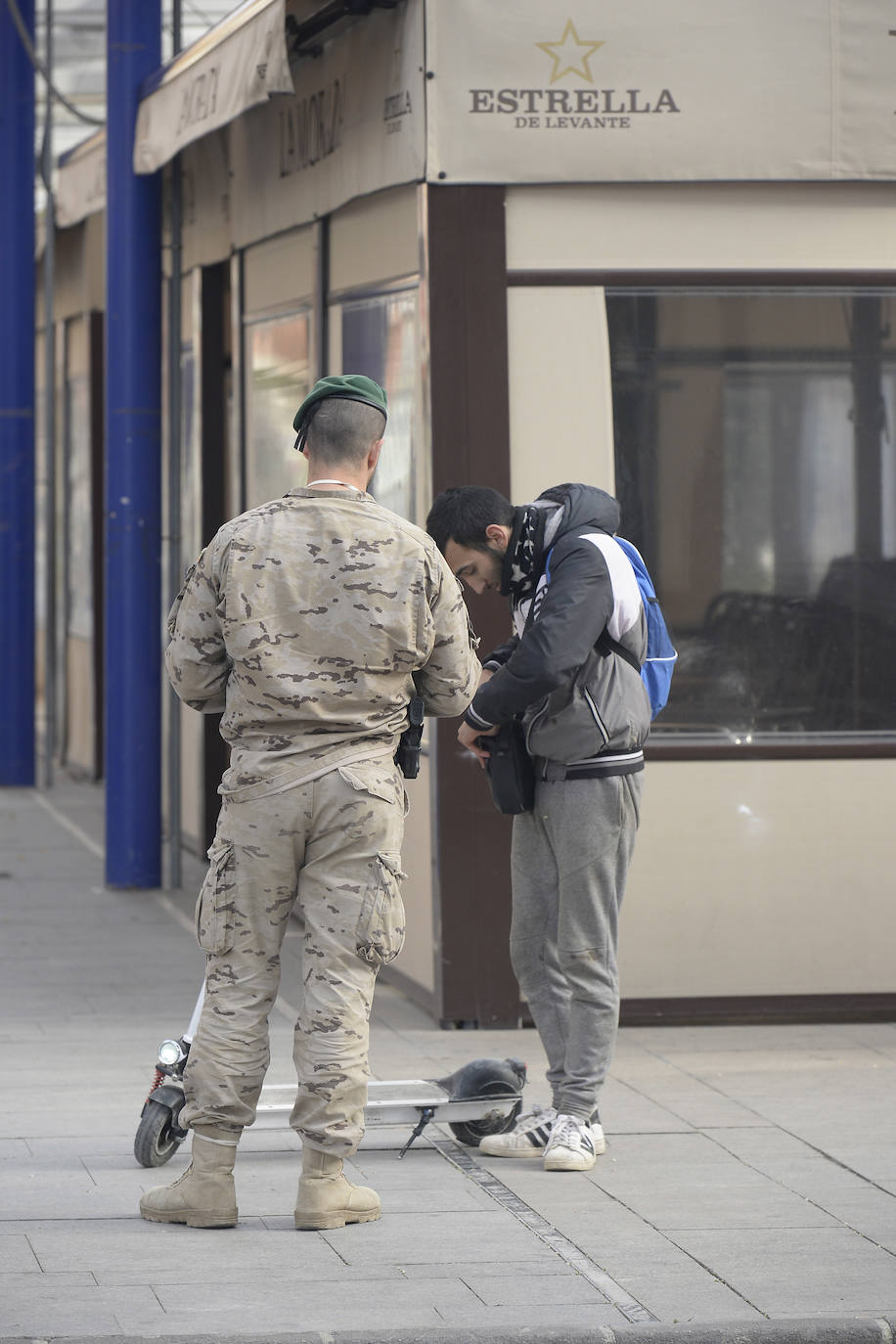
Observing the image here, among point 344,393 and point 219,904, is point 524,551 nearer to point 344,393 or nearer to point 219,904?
point 344,393

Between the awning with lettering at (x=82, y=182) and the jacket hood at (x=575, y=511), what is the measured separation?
7.59 metres

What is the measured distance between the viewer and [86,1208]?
5.18 m

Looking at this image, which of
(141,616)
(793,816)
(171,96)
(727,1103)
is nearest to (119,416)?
(141,616)

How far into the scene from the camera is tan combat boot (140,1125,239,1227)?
498 cm

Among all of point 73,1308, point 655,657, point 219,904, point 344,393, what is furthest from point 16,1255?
point 655,657

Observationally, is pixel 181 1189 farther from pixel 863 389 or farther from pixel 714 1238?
pixel 863 389

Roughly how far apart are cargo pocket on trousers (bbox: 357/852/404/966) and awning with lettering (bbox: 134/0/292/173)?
11.0 ft

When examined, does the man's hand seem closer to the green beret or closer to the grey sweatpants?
the grey sweatpants

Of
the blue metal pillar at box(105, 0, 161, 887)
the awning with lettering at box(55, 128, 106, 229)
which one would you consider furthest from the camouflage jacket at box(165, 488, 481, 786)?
the awning with lettering at box(55, 128, 106, 229)

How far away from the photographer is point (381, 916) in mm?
4918

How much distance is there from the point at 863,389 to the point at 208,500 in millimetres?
4744

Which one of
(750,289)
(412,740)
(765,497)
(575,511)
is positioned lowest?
(412,740)

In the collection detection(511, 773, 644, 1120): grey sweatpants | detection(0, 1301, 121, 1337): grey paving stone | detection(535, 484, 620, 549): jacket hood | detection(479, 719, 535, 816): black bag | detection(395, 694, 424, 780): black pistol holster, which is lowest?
detection(0, 1301, 121, 1337): grey paving stone

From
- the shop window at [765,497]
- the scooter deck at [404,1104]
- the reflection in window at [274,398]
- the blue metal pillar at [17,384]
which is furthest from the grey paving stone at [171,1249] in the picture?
the blue metal pillar at [17,384]
